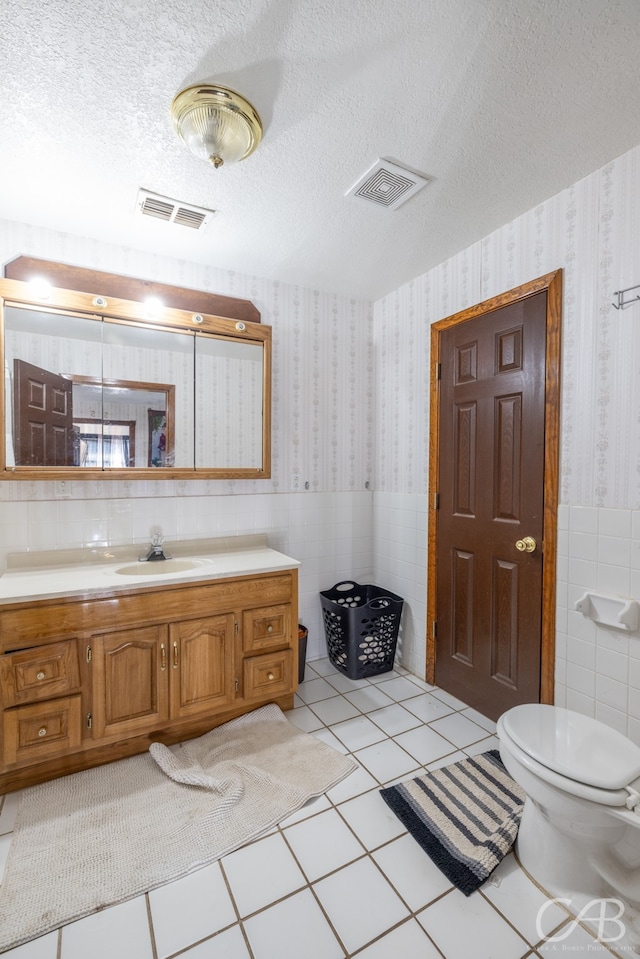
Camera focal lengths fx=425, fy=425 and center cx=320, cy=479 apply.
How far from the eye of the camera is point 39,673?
1637 mm

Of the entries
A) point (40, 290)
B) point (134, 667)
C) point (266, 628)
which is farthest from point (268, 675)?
point (40, 290)

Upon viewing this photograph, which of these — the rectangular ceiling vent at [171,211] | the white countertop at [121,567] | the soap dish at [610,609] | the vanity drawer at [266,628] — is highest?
the rectangular ceiling vent at [171,211]

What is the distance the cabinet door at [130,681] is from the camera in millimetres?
1741

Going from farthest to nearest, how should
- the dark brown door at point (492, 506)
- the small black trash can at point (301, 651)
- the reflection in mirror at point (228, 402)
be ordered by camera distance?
the small black trash can at point (301, 651) → the reflection in mirror at point (228, 402) → the dark brown door at point (492, 506)

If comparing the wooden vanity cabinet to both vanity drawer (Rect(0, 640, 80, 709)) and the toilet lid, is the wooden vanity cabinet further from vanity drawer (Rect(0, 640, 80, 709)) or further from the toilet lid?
the toilet lid

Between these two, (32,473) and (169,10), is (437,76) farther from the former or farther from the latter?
(32,473)

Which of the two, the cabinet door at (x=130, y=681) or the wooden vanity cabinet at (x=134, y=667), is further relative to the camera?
the cabinet door at (x=130, y=681)

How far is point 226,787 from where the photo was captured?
64.7 inches

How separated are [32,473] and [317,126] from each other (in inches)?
72.6

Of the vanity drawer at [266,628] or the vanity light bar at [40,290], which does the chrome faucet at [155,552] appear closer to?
the vanity drawer at [266,628]

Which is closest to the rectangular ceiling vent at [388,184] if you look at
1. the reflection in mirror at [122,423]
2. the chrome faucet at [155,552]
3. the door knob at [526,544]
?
the reflection in mirror at [122,423]

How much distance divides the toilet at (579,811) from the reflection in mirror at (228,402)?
1.82 m

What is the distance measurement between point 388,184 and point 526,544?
165 cm

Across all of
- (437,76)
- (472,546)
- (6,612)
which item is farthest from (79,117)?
(472,546)
